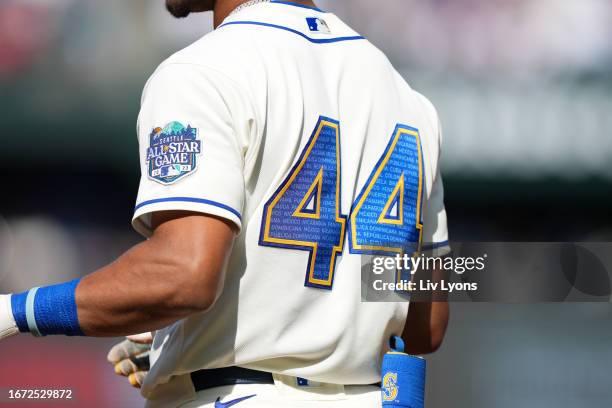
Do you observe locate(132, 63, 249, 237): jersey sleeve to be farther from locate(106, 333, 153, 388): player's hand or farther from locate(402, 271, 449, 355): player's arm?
locate(402, 271, 449, 355): player's arm

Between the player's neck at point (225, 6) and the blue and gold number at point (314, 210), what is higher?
the player's neck at point (225, 6)

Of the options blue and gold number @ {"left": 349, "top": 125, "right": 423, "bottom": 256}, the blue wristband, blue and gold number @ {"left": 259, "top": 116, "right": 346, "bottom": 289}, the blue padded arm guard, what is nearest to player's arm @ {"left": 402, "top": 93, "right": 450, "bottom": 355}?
blue and gold number @ {"left": 349, "top": 125, "right": 423, "bottom": 256}

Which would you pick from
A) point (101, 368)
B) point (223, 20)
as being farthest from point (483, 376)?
point (223, 20)

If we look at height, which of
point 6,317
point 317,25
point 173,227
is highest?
point 317,25

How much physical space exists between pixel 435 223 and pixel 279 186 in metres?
0.60

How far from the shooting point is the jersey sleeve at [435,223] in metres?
2.18

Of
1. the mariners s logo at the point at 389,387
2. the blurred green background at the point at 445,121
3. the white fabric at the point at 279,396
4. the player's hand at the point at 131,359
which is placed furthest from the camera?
the blurred green background at the point at 445,121

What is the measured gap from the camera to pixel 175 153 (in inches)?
64.3

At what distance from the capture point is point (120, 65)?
28.5ft

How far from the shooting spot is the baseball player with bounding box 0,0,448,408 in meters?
1.59

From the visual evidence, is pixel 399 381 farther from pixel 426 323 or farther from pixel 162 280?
pixel 162 280

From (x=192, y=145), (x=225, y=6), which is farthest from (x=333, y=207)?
(x=225, y=6)

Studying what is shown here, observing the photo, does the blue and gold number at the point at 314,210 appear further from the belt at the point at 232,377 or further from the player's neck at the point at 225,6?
the player's neck at the point at 225,6

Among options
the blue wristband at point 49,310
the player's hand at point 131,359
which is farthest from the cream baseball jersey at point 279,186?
the player's hand at point 131,359
